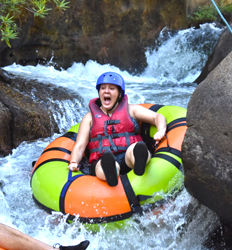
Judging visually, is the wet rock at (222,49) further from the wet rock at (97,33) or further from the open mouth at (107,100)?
the open mouth at (107,100)

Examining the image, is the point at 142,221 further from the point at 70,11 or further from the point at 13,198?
the point at 70,11

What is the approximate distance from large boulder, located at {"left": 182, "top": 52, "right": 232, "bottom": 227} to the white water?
45cm

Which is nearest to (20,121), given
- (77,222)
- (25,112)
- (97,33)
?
(25,112)

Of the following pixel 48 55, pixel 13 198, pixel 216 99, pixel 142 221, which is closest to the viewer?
pixel 216 99

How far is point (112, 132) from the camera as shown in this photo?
3.30 meters

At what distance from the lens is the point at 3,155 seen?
13.4 feet

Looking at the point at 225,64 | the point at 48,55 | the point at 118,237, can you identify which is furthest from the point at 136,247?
the point at 48,55

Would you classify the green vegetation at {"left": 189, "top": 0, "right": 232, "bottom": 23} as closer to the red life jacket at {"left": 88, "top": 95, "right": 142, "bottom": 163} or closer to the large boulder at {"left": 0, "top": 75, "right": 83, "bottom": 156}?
the large boulder at {"left": 0, "top": 75, "right": 83, "bottom": 156}

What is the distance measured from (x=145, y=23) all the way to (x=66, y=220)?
656 centimetres

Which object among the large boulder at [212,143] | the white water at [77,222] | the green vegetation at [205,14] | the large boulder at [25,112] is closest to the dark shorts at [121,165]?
the white water at [77,222]

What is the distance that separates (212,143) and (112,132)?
1.44m

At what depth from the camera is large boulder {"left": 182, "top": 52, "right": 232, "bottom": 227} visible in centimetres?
197

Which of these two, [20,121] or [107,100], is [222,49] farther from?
[20,121]

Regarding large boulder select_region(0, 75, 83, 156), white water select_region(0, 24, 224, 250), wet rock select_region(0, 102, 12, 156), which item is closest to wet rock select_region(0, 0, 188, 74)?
white water select_region(0, 24, 224, 250)
